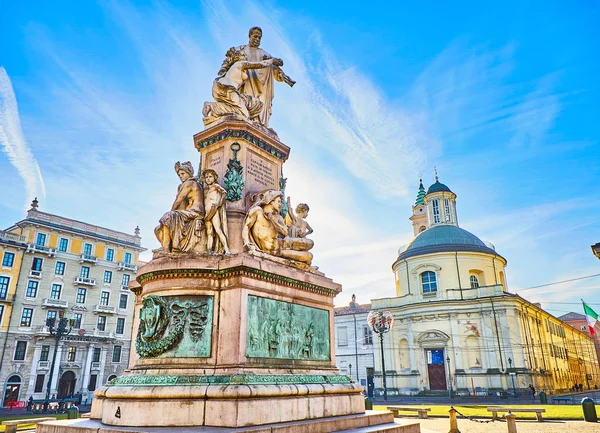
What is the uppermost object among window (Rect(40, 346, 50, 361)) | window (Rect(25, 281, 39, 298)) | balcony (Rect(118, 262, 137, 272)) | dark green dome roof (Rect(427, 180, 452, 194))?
dark green dome roof (Rect(427, 180, 452, 194))

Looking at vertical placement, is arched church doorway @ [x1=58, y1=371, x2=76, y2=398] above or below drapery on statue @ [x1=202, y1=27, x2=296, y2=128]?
below

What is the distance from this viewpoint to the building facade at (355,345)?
57719 mm

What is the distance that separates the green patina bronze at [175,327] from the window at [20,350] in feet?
127

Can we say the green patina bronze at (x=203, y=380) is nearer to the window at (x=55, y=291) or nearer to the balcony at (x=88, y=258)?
the window at (x=55, y=291)

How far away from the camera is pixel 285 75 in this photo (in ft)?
36.6

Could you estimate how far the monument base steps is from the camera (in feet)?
18.8

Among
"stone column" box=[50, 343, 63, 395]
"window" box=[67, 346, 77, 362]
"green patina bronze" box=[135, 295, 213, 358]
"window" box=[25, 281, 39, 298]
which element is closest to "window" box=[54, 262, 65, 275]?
"window" box=[25, 281, 39, 298]

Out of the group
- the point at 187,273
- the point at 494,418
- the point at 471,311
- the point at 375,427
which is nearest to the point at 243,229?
the point at 187,273

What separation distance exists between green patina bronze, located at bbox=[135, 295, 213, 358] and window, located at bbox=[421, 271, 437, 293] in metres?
42.3

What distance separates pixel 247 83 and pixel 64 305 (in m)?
39.4

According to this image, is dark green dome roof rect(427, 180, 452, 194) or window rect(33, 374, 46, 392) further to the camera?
dark green dome roof rect(427, 180, 452, 194)

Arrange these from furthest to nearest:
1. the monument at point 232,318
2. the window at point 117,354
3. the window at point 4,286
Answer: the window at point 117,354
the window at point 4,286
the monument at point 232,318

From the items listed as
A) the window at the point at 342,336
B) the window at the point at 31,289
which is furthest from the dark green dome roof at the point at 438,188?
the window at the point at 31,289

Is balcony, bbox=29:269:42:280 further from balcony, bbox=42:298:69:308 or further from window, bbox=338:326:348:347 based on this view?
window, bbox=338:326:348:347
